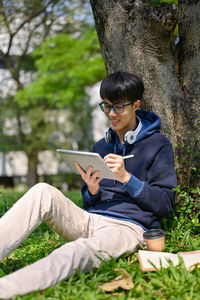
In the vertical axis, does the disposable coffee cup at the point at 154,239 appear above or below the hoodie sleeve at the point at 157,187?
below

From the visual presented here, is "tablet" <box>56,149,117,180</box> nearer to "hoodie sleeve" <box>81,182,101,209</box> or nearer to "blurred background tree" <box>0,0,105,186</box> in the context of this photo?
"hoodie sleeve" <box>81,182,101,209</box>

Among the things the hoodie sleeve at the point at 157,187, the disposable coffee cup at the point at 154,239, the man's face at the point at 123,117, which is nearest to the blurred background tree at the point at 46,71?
the man's face at the point at 123,117

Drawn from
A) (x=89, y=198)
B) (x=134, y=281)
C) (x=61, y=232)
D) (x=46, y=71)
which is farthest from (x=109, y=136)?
(x=46, y=71)

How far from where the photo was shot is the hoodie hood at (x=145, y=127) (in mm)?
3008

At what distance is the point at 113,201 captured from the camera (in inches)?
116

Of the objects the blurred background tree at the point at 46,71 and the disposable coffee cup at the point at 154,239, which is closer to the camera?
the disposable coffee cup at the point at 154,239

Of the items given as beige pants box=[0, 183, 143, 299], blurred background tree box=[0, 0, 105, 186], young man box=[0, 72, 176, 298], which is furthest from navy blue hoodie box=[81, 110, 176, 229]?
blurred background tree box=[0, 0, 105, 186]

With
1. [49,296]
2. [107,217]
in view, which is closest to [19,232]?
[49,296]

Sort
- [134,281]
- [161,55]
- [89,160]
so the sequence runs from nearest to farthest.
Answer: [134,281] → [89,160] → [161,55]

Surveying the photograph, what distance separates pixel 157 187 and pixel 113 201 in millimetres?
400

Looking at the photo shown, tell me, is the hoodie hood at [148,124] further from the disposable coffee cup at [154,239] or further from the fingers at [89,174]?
the disposable coffee cup at [154,239]

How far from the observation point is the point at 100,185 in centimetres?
310

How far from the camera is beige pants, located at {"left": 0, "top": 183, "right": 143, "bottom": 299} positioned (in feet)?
6.59

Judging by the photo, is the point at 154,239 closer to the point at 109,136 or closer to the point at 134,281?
the point at 134,281
